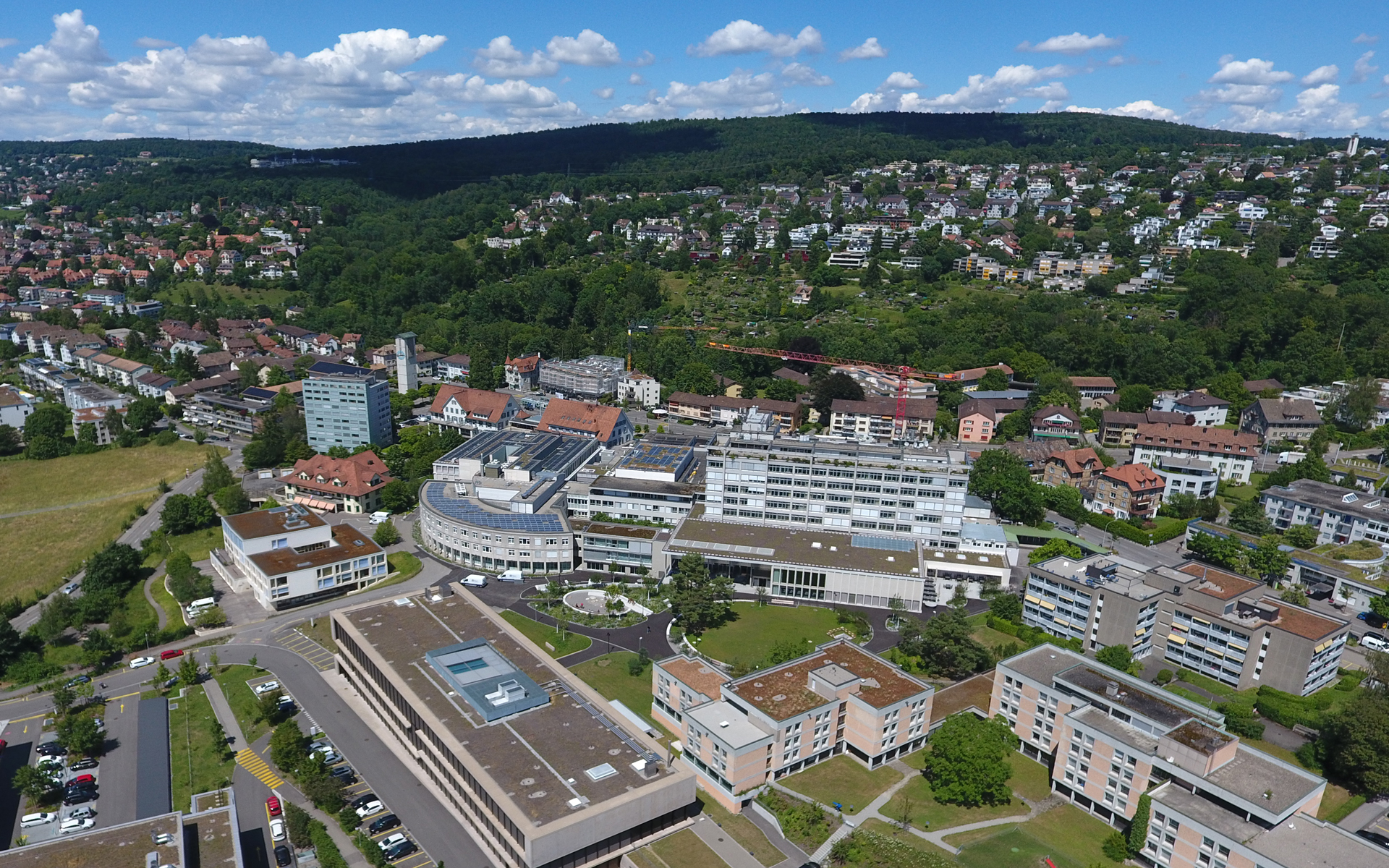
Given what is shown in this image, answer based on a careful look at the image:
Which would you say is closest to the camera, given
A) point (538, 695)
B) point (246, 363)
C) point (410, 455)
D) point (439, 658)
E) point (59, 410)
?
point (538, 695)

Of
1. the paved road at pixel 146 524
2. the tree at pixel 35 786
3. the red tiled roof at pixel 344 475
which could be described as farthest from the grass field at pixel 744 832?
the red tiled roof at pixel 344 475

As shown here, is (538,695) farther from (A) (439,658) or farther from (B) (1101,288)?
(B) (1101,288)

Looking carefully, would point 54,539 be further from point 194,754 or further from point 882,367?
point 882,367

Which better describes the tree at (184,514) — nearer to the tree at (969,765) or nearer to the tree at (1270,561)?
the tree at (969,765)

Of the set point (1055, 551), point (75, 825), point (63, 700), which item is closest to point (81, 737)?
point (63, 700)

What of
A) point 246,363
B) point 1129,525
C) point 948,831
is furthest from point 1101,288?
point 246,363

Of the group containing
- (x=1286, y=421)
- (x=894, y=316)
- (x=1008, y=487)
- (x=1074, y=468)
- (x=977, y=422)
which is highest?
(x=894, y=316)
